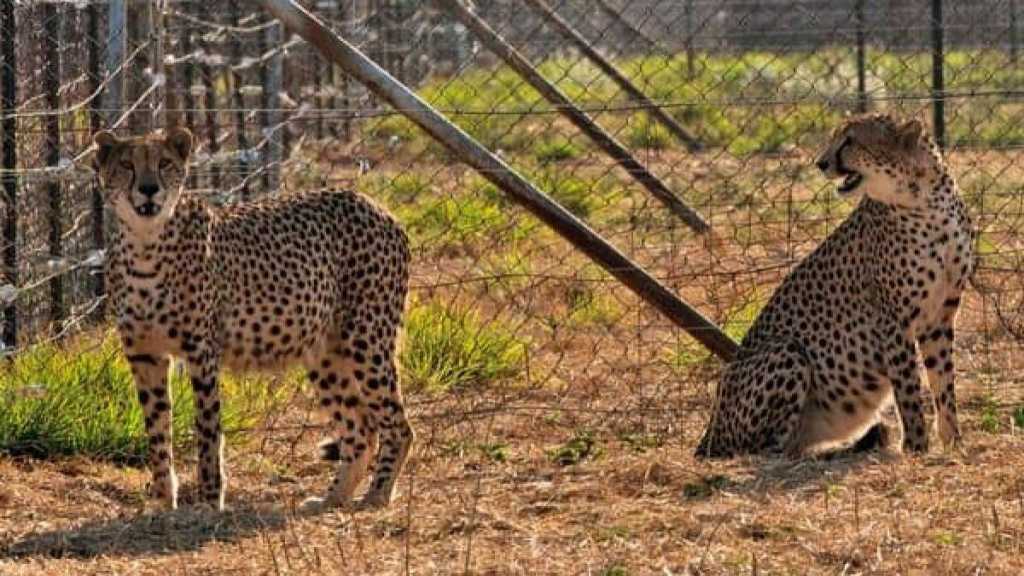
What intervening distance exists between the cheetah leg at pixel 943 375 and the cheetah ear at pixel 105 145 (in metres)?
2.57

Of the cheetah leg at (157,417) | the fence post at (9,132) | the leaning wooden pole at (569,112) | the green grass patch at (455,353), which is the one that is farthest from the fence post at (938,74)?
the cheetah leg at (157,417)

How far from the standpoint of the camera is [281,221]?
6562mm

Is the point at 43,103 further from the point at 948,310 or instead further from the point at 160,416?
the point at 948,310

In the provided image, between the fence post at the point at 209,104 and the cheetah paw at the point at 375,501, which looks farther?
the fence post at the point at 209,104

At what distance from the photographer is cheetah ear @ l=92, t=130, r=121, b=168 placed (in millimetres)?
6051

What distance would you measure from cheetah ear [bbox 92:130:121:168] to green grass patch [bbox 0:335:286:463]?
1.03m

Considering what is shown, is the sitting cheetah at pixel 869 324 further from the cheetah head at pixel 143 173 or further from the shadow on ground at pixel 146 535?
the cheetah head at pixel 143 173

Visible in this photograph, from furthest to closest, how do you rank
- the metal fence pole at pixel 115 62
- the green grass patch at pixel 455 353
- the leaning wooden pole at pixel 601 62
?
the leaning wooden pole at pixel 601 62
the green grass patch at pixel 455 353
the metal fence pole at pixel 115 62

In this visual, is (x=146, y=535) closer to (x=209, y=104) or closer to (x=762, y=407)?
(x=762, y=407)

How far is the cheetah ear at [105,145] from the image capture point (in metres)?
6.05

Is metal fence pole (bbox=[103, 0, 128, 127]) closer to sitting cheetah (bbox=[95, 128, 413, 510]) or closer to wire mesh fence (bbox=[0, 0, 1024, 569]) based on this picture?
wire mesh fence (bbox=[0, 0, 1024, 569])

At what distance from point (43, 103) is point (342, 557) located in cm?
316

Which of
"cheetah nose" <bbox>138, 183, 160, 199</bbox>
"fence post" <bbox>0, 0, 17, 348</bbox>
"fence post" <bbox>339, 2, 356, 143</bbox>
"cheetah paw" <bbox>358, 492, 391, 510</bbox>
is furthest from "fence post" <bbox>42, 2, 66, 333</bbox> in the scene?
"fence post" <bbox>339, 2, 356, 143</bbox>

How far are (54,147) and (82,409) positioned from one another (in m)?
1.27
